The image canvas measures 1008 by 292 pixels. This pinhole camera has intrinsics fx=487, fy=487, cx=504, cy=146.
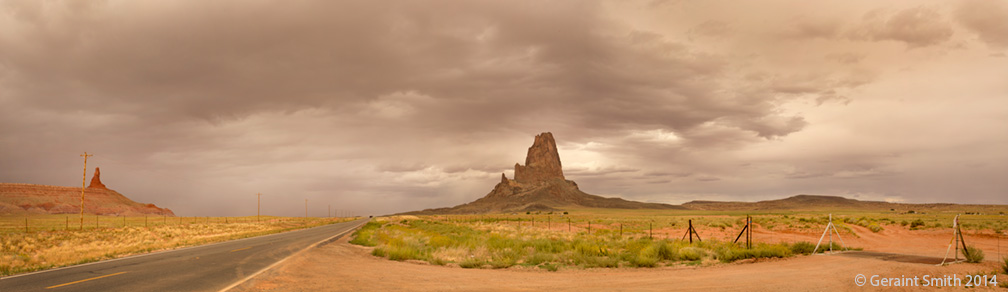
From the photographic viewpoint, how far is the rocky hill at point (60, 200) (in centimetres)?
15538

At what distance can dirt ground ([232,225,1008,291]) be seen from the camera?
13.6 meters

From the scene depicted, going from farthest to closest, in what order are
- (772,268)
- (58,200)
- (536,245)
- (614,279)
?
(58,200), (536,245), (772,268), (614,279)

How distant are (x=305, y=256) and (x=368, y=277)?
7.25 m

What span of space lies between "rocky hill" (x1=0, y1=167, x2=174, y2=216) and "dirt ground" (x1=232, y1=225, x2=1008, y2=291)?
187 m

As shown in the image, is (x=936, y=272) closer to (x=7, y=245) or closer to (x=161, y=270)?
(x=161, y=270)

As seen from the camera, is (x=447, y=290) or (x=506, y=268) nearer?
(x=447, y=290)

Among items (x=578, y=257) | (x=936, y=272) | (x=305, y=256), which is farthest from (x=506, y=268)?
(x=936, y=272)

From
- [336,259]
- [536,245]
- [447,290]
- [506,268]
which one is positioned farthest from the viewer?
[536,245]

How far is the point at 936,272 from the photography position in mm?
13945

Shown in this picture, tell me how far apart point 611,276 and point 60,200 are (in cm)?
22351

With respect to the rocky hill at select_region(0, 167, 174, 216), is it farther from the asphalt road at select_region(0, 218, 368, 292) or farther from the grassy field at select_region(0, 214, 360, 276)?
the asphalt road at select_region(0, 218, 368, 292)

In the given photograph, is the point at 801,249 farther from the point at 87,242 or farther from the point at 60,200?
the point at 60,200

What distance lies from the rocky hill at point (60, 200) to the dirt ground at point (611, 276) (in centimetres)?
18675

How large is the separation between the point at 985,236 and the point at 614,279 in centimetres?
3514
